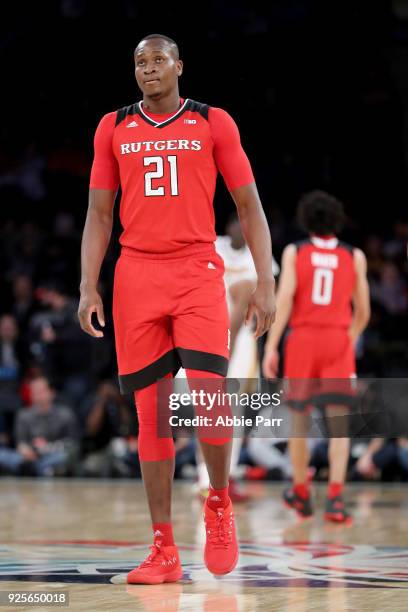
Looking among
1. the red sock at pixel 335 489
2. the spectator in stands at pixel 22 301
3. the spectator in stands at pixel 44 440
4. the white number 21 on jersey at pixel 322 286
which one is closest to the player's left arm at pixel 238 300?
the white number 21 on jersey at pixel 322 286

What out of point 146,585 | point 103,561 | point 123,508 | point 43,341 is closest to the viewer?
point 146,585

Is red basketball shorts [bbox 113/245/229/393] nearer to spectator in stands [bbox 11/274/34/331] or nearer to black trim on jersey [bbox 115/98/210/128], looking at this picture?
black trim on jersey [bbox 115/98/210/128]

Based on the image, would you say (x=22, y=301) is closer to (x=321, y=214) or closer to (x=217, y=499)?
(x=321, y=214)

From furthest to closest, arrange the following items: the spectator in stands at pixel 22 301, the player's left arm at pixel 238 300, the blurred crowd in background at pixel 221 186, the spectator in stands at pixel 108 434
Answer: the spectator in stands at pixel 22 301 < the blurred crowd in background at pixel 221 186 < the spectator in stands at pixel 108 434 < the player's left arm at pixel 238 300

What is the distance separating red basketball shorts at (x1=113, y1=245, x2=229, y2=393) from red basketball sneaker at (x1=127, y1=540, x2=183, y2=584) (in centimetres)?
58

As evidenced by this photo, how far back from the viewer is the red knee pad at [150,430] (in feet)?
13.6

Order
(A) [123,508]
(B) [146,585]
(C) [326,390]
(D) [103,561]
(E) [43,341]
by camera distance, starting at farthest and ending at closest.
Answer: (E) [43,341], (A) [123,508], (C) [326,390], (D) [103,561], (B) [146,585]

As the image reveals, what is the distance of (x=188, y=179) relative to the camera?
413 cm

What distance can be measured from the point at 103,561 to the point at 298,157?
Answer: 29.0 feet

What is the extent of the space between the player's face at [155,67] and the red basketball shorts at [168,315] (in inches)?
22.4

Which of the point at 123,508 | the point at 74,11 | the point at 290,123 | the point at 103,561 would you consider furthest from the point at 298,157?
the point at 103,561

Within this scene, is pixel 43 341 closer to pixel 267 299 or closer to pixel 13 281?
pixel 13 281

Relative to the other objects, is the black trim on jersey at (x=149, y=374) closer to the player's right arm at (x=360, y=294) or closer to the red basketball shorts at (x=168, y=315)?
the red basketball shorts at (x=168, y=315)

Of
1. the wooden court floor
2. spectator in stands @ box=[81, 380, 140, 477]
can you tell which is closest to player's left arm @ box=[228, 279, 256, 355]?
the wooden court floor
